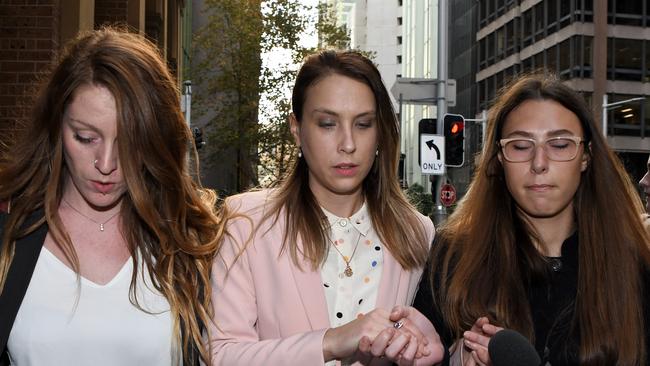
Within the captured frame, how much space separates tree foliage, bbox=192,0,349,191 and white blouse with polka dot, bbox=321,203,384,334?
2912 centimetres

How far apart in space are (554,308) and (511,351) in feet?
3.13

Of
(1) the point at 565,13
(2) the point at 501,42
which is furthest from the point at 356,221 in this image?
(2) the point at 501,42

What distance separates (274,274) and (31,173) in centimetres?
103

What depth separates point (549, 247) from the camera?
3748mm

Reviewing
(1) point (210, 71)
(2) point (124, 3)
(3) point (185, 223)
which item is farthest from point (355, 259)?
(1) point (210, 71)

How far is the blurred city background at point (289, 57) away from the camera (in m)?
8.60

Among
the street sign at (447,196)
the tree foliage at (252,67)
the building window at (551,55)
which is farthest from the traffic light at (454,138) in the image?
the building window at (551,55)

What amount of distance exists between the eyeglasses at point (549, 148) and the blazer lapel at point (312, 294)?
3.20 ft

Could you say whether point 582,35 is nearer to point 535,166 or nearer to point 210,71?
point 210,71

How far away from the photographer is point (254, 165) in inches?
1430

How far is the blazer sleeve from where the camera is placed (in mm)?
3191

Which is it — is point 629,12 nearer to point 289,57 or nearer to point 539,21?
point 539,21

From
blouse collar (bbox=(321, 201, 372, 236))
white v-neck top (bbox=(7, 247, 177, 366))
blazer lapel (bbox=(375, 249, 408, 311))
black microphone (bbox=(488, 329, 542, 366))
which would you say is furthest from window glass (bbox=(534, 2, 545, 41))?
black microphone (bbox=(488, 329, 542, 366))

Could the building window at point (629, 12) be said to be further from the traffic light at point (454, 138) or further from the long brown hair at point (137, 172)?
the long brown hair at point (137, 172)
